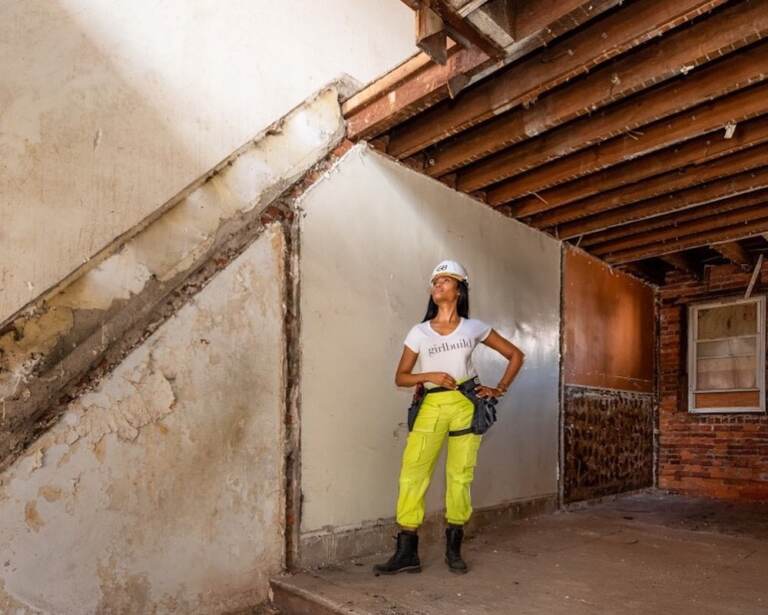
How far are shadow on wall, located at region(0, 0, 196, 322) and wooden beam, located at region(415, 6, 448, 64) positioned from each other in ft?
4.36

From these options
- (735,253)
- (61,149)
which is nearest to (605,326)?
(735,253)

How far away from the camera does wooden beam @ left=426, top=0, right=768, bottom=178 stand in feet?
8.47

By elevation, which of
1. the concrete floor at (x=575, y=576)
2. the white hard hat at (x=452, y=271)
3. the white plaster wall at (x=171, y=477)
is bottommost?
the concrete floor at (x=575, y=576)

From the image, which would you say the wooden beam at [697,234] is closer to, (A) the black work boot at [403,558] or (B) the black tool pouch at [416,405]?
(B) the black tool pouch at [416,405]

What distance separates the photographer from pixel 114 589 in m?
2.42

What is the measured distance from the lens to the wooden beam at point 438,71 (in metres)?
2.52

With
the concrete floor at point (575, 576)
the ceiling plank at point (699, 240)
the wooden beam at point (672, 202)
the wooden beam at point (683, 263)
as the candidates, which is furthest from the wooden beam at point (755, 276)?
the concrete floor at point (575, 576)

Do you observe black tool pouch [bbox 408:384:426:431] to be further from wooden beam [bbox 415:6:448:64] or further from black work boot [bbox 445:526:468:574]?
wooden beam [bbox 415:6:448:64]

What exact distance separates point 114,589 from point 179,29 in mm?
2626

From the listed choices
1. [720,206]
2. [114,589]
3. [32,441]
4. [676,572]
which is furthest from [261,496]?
[720,206]

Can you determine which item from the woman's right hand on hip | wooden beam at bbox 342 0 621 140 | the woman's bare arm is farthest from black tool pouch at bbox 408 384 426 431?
wooden beam at bbox 342 0 621 140

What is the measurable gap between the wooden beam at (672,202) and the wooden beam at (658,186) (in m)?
0.14

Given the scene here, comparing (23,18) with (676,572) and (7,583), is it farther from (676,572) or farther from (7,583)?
(676,572)

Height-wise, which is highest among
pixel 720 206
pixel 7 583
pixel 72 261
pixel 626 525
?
pixel 720 206
